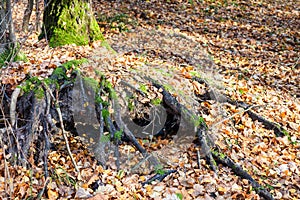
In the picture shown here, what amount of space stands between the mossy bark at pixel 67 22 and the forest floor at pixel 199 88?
0.85 feet

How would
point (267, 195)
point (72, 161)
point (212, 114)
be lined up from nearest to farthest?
point (72, 161) → point (267, 195) → point (212, 114)

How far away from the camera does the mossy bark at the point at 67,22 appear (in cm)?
622

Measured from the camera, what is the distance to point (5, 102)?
4008mm

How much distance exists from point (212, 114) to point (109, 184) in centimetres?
195

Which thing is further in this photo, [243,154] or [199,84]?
[199,84]

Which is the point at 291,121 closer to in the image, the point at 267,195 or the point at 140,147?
Answer: the point at 267,195

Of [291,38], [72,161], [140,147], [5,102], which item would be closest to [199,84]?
[140,147]

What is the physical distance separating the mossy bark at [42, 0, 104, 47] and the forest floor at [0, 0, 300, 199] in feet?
0.85

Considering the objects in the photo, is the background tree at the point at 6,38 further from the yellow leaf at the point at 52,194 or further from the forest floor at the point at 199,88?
the yellow leaf at the point at 52,194

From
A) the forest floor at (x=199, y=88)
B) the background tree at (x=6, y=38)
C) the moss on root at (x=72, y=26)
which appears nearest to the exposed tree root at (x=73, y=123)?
the forest floor at (x=199, y=88)

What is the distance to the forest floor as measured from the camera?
12.4 ft

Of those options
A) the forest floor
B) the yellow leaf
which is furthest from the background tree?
the yellow leaf

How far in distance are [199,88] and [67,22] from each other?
292 centimetres

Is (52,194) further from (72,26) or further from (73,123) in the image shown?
(72,26)
